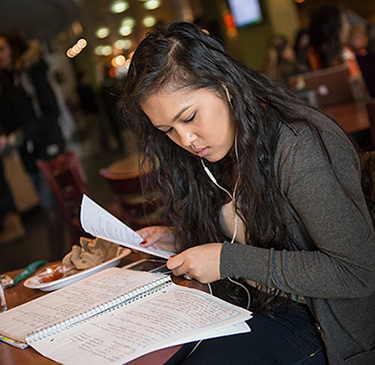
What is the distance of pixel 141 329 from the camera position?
3.39 ft

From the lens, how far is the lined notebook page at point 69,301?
117 centimetres

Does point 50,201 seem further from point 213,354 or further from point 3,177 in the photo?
point 213,354

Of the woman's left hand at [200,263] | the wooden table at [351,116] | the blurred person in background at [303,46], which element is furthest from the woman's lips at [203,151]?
the blurred person in background at [303,46]

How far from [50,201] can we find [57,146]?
1.65 feet

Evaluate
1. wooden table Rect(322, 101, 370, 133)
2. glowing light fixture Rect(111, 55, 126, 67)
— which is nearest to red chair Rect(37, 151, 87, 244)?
wooden table Rect(322, 101, 370, 133)

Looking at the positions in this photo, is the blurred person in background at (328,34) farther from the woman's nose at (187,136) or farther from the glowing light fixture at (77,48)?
the woman's nose at (187,136)

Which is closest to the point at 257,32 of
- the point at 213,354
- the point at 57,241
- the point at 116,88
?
the point at 57,241

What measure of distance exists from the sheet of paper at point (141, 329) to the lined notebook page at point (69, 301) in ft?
0.26

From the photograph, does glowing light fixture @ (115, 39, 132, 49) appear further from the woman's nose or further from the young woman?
the woman's nose

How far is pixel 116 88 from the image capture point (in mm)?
1667

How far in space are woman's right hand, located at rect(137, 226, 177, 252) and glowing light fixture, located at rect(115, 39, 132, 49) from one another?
583cm

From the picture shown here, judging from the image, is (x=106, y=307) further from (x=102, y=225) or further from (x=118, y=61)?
(x=118, y=61)

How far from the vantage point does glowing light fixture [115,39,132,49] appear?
23.2 ft

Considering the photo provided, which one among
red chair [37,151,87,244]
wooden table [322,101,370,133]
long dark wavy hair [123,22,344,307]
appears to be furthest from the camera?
red chair [37,151,87,244]
